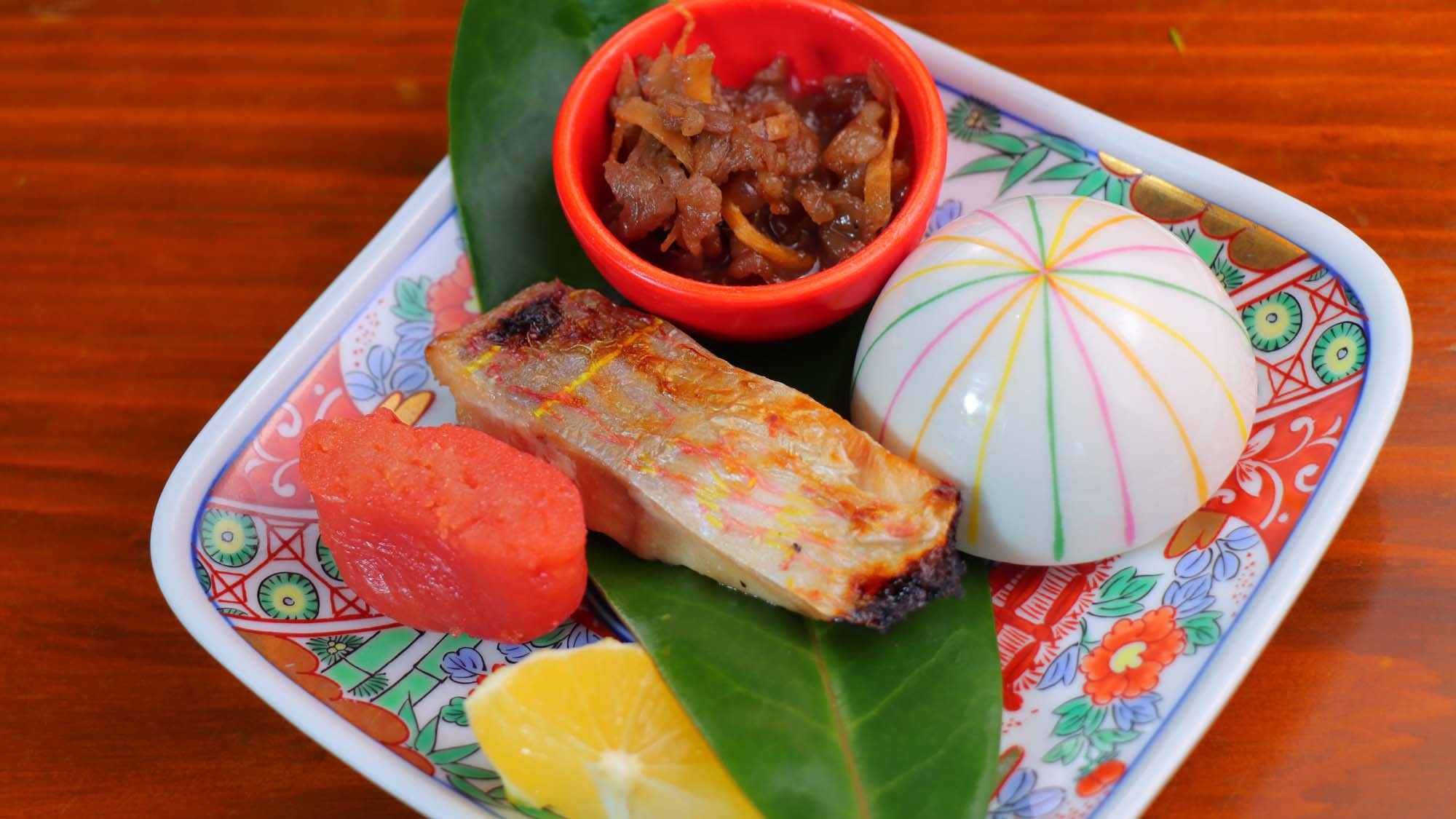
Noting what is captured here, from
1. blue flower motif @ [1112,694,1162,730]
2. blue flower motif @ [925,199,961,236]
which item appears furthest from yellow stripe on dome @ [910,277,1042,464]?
blue flower motif @ [925,199,961,236]

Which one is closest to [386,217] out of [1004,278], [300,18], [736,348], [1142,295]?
[300,18]

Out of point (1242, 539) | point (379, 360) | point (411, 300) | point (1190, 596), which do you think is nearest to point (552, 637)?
point (379, 360)

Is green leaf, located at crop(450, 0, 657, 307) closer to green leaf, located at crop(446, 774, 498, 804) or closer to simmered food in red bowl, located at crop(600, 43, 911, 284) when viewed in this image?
simmered food in red bowl, located at crop(600, 43, 911, 284)

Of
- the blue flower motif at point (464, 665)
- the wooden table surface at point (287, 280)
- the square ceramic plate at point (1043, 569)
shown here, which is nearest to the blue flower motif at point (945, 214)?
the square ceramic plate at point (1043, 569)

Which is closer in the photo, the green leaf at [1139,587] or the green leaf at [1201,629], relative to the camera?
the green leaf at [1201,629]

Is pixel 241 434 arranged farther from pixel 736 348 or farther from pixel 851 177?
pixel 851 177

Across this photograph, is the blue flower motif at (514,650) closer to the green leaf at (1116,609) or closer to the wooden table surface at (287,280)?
the wooden table surface at (287,280)
